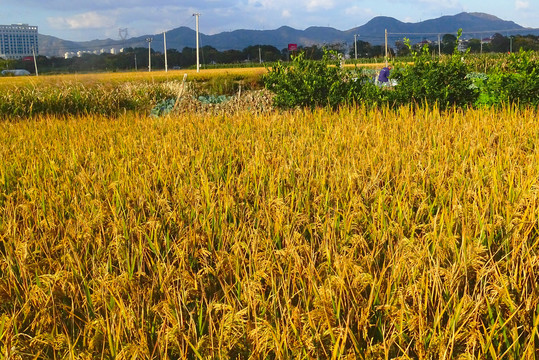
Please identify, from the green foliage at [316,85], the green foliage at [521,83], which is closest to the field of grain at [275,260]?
the green foliage at [521,83]

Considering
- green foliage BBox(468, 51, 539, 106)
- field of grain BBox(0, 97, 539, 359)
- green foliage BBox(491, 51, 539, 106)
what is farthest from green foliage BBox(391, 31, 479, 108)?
field of grain BBox(0, 97, 539, 359)

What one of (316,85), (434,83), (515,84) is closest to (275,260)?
(434,83)

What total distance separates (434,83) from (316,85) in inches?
69.4

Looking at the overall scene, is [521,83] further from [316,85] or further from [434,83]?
[316,85]

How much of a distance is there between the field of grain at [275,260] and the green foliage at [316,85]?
12.9 ft

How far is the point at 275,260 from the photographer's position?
203 centimetres

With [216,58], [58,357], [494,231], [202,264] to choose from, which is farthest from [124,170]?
[216,58]

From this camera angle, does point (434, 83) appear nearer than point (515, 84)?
No

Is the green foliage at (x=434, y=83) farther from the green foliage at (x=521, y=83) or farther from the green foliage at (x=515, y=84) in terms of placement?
the green foliage at (x=521, y=83)

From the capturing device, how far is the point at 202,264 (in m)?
2.15

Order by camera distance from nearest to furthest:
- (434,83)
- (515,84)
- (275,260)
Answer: (275,260), (515,84), (434,83)

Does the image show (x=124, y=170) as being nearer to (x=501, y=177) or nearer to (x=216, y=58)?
(x=501, y=177)

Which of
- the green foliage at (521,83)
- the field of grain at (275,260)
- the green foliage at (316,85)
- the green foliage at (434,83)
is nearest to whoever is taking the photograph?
the field of grain at (275,260)

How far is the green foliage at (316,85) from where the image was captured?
8.27m
